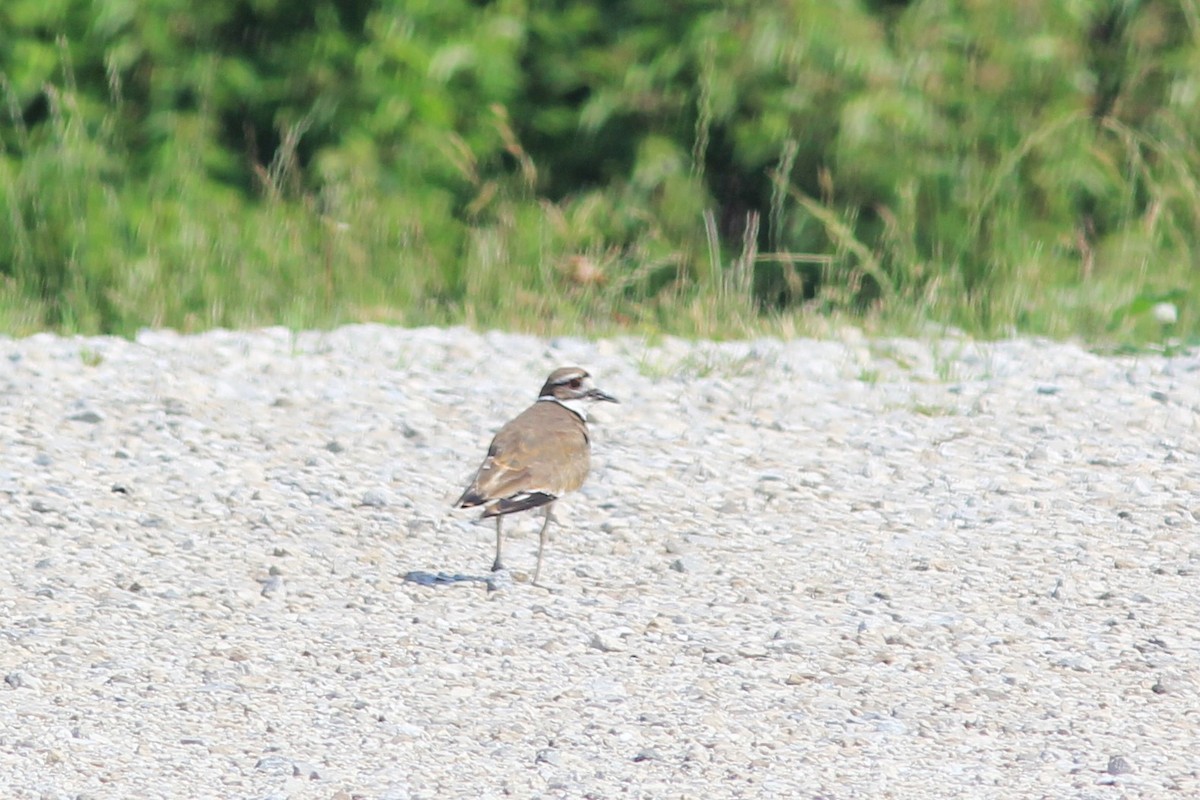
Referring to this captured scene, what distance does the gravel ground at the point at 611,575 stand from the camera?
4457 mm

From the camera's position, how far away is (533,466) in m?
5.75

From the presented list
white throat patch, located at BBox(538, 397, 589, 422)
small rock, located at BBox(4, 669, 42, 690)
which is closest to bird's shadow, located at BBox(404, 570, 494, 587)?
white throat patch, located at BBox(538, 397, 589, 422)

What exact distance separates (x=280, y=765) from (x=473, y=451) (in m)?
3.15

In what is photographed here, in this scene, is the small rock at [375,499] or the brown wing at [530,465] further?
the small rock at [375,499]

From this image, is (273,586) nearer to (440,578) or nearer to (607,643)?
(440,578)

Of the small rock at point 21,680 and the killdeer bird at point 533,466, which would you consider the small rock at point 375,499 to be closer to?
the killdeer bird at point 533,466

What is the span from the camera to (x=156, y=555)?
604 cm

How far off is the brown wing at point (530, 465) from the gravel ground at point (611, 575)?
1.09ft

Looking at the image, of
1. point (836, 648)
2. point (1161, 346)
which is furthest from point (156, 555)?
point (1161, 346)

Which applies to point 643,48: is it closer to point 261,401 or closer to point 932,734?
point 261,401

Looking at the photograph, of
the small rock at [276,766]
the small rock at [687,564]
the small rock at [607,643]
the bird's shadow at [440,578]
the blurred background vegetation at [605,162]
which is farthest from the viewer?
the blurred background vegetation at [605,162]

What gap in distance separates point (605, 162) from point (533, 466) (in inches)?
238

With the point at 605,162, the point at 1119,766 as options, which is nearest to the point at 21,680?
the point at 1119,766

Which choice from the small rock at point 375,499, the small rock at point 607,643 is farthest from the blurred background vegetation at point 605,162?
the small rock at point 607,643
